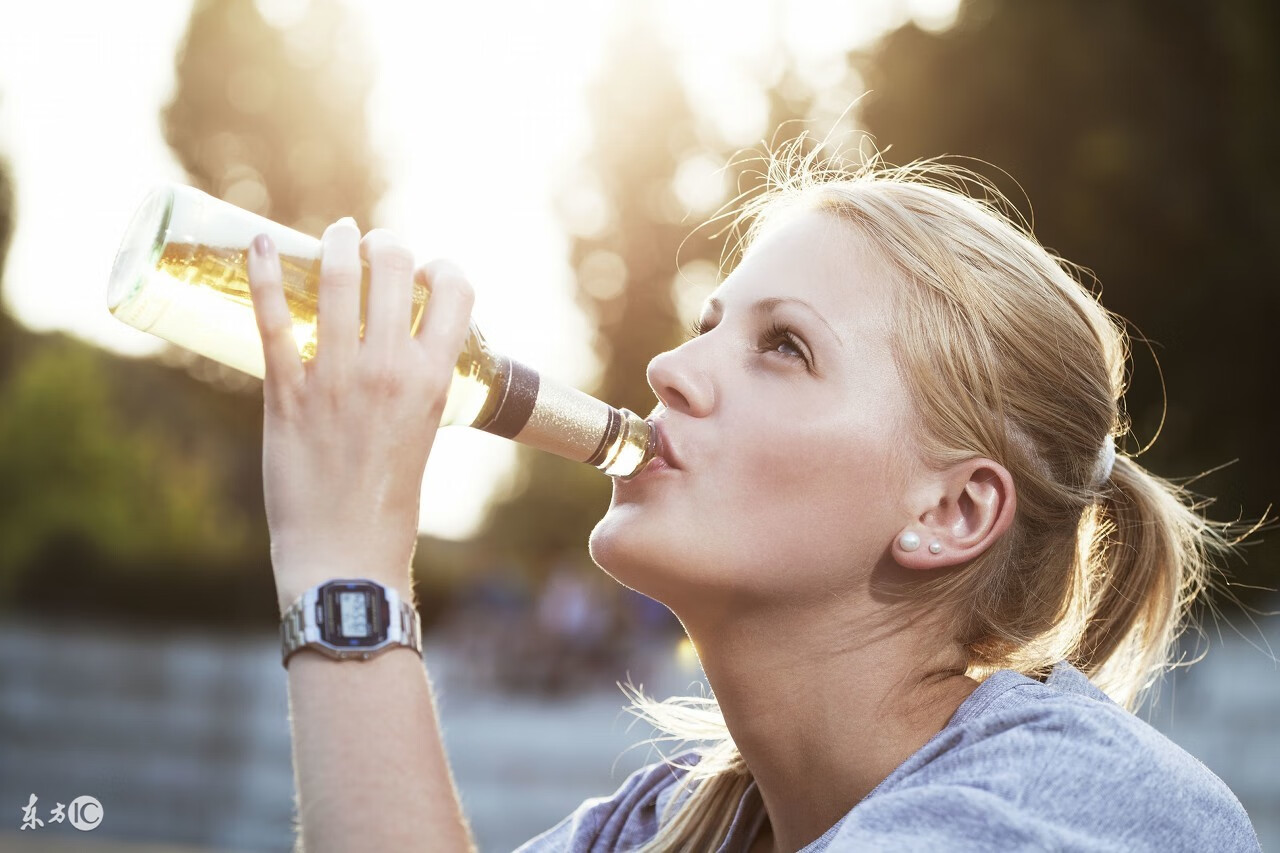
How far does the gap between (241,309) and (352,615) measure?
57 cm

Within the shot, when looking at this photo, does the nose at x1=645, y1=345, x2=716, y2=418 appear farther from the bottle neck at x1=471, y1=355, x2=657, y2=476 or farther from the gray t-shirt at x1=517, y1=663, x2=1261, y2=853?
the gray t-shirt at x1=517, y1=663, x2=1261, y2=853

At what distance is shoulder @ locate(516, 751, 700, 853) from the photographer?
234 cm

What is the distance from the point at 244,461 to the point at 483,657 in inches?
277

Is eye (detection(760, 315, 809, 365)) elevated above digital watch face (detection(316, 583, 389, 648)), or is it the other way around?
eye (detection(760, 315, 809, 365))

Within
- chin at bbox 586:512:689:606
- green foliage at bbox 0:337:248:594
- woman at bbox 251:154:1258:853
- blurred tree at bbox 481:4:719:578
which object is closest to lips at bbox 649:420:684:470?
woman at bbox 251:154:1258:853

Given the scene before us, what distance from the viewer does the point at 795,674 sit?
2.05 metres

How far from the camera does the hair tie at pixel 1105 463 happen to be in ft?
7.33

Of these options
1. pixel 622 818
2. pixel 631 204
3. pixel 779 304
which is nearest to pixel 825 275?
pixel 779 304

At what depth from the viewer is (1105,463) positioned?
2252 mm

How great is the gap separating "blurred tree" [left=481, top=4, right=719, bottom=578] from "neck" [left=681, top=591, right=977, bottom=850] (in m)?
20.7

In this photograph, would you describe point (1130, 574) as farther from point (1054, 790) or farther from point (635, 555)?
point (635, 555)

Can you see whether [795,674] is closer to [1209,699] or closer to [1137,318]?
[1209,699]

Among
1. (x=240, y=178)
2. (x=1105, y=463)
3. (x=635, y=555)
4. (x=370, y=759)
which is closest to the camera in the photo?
(x=370, y=759)

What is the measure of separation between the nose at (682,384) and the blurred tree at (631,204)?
68.1 feet
